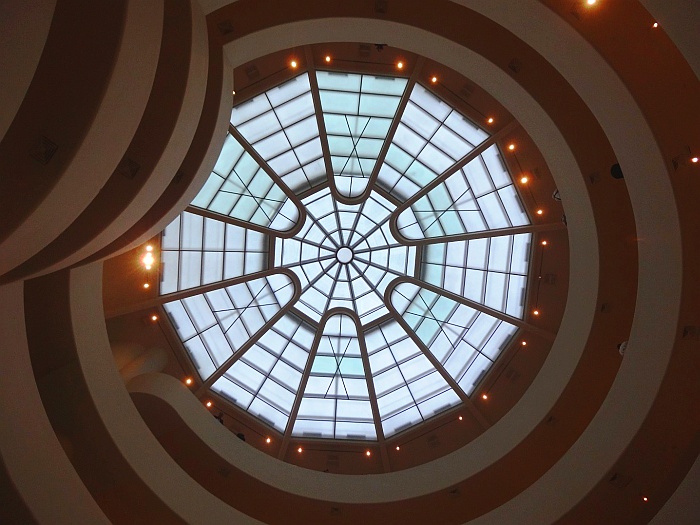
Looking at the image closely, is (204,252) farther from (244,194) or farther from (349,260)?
(349,260)

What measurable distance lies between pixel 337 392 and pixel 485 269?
6.86m

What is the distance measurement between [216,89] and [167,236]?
6.82 m

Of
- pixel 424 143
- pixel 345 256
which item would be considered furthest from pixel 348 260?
pixel 424 143

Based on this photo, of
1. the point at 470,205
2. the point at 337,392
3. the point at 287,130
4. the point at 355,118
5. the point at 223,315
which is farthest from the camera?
the point at 337,392

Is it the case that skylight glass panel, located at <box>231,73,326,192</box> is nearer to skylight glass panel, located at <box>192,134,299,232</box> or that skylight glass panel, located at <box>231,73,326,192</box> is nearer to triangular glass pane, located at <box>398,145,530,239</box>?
skylight glass panel, located at <box>192,134,299,232</box>

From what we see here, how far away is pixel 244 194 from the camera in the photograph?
16.8 meters

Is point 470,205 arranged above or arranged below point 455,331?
above

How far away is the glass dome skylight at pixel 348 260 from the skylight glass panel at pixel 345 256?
5cm

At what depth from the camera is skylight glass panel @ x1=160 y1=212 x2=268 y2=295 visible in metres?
16.1

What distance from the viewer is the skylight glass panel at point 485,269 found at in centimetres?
1612

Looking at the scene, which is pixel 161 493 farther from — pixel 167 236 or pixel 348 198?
pixel 348 198

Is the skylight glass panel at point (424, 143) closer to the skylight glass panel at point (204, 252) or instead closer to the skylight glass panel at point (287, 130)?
the skylight glass panel at point (287, 130)

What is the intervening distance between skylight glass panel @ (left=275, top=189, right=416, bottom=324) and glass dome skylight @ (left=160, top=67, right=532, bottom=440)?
1.9 inches

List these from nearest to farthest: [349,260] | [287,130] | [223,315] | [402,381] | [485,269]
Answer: [287,130]
[485,269]
[223,315]
[402,381]
[349,260]
